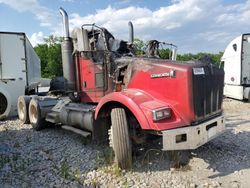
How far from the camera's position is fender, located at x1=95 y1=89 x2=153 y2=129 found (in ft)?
13.6

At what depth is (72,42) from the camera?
20.6ft

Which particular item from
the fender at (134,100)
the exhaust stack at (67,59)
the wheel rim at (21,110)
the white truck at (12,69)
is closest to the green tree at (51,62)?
the white truck at (12,69)

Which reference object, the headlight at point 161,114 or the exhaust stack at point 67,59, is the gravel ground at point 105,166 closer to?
the headlight at point 161,114

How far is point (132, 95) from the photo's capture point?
178 inches

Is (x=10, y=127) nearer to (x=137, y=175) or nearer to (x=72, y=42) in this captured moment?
(x=72, y=42)

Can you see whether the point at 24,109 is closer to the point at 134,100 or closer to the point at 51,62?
the point at 134,100

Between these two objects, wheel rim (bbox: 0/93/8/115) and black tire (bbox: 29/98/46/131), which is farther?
wheel rim (bbox: 0/93/8/115)

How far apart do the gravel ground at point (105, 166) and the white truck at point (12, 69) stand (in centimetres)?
313

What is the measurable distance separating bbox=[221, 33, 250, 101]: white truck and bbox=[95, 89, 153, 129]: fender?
924cm

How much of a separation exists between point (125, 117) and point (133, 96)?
1.23 feet

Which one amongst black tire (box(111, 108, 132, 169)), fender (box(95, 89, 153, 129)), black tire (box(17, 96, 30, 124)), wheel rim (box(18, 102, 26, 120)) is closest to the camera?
fender (box(95, 89, 153, 129))

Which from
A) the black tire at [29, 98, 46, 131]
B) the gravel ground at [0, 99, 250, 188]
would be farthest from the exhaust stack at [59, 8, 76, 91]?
the black tire at [29, 98, 46, 131]

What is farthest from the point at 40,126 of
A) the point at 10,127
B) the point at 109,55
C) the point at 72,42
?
the point at 109,55

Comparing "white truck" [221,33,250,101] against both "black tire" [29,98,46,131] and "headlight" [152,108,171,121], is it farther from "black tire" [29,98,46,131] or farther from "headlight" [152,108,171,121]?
"headlight" [152,108,171,121]
